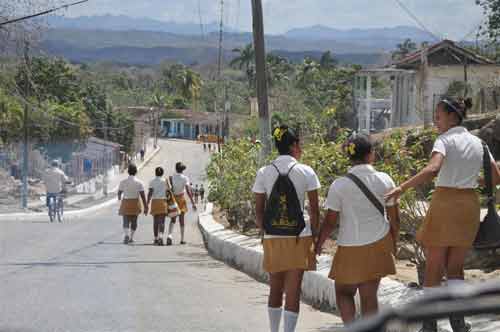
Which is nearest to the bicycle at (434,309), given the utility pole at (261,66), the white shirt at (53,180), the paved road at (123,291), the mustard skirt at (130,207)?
the paved road at (123,291)

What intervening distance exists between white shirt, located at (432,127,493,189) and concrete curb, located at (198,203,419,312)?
4.78 ft

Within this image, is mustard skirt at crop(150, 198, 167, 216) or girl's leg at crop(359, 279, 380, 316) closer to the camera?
girl's leg at crop(359, 279, 380, 316)

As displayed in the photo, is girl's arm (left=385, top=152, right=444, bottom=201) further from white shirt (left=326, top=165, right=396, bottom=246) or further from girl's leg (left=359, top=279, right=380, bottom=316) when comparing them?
girl's leg (left=359, top=279, right=380, bottom=316)

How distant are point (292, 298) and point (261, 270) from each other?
495cm

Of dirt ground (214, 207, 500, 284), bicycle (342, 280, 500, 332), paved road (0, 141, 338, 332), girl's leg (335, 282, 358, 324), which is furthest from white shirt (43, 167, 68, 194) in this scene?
bicycle (342, 280, 500, 332)

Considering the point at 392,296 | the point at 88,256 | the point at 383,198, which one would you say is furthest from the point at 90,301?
the point at 88,256

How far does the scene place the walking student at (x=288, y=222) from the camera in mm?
7367

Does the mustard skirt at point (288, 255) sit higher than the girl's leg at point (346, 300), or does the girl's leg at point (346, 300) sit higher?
the mustard skirt at point (288, 255)

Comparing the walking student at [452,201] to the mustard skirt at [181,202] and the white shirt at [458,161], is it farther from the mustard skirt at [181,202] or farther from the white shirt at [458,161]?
the mustard skirt at [181,202]

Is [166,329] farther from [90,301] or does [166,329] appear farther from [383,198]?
[383,198]

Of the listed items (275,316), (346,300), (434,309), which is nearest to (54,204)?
(275,316)

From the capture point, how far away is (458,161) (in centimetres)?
695

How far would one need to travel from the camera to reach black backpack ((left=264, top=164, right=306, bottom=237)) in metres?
7.36

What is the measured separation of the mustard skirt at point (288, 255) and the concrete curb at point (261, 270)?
1.12 m
